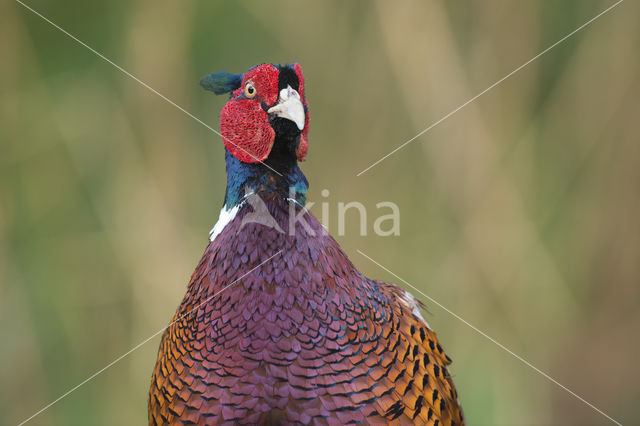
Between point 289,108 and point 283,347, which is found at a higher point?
point 289,108

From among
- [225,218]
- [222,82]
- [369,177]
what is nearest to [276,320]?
[225,218]

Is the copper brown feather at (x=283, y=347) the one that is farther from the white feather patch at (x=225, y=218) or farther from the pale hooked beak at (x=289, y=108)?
the pale hooked beak at (x=289, y=108)

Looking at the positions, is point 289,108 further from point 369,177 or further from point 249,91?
point 369,177

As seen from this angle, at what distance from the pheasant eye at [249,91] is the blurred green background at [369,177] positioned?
111 cm

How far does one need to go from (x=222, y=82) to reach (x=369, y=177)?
1.29 meters

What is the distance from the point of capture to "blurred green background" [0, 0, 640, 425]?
89.3 inches

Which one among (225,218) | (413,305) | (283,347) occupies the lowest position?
(413,305)

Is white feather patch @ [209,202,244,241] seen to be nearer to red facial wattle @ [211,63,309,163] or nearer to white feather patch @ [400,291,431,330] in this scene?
red facial wattle @ [211,63,309,163]

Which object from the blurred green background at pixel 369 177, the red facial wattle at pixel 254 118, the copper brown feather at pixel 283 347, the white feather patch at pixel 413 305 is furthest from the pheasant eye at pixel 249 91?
the blurred green background at pixel 369 177

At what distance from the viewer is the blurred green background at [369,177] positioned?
227 centimetres

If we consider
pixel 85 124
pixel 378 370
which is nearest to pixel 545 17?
pixel 378 370

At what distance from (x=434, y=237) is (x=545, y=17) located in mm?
1042

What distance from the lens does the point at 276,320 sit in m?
1.13

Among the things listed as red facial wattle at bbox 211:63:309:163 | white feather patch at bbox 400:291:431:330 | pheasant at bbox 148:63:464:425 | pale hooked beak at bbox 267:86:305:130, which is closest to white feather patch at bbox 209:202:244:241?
pheasant at bbox 148:63:464:425
